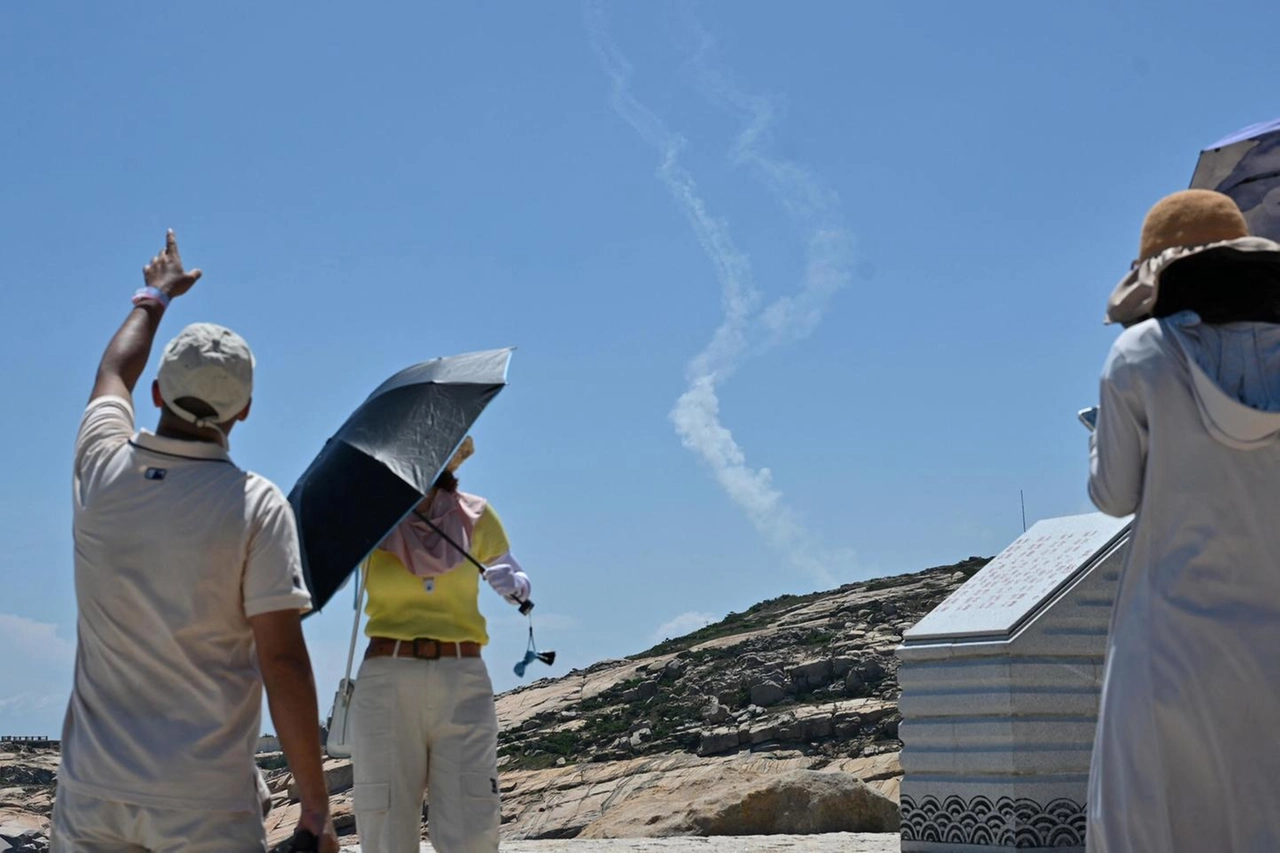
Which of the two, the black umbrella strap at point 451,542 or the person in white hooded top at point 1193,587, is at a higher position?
the black umbrella strap at point 451,542

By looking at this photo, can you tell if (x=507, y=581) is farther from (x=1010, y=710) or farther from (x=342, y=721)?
(x=1010, y=710)

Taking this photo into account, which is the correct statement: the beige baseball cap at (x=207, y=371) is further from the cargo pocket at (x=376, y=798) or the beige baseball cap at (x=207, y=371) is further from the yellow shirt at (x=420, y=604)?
the cargo pocket at (x=376, y=798)

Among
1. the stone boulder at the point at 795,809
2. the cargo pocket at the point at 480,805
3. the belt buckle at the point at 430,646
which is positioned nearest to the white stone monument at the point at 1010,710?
the cargo pocket at the point at 480,805

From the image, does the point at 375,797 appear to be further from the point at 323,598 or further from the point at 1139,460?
the point at 1139,460

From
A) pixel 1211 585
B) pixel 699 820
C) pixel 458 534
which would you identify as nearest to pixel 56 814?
pixel 1211 585

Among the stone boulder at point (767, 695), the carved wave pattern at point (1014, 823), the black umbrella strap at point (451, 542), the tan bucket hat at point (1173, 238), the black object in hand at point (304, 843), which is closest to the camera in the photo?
the black object in hand at point (304, 843)

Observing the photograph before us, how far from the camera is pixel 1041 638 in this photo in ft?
18.5

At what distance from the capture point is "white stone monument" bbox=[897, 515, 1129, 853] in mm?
5586

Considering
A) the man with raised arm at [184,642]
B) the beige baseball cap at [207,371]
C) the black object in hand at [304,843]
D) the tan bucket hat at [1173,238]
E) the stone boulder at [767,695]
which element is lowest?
the black object in hand at [304,843]

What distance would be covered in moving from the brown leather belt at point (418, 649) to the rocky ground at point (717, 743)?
3.54m

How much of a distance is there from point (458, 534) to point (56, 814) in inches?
101

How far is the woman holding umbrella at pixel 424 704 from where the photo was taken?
507cm

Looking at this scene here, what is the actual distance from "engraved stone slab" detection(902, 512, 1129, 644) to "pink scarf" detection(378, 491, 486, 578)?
1.74 meters

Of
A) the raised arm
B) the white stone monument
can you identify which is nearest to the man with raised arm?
the raised arm
